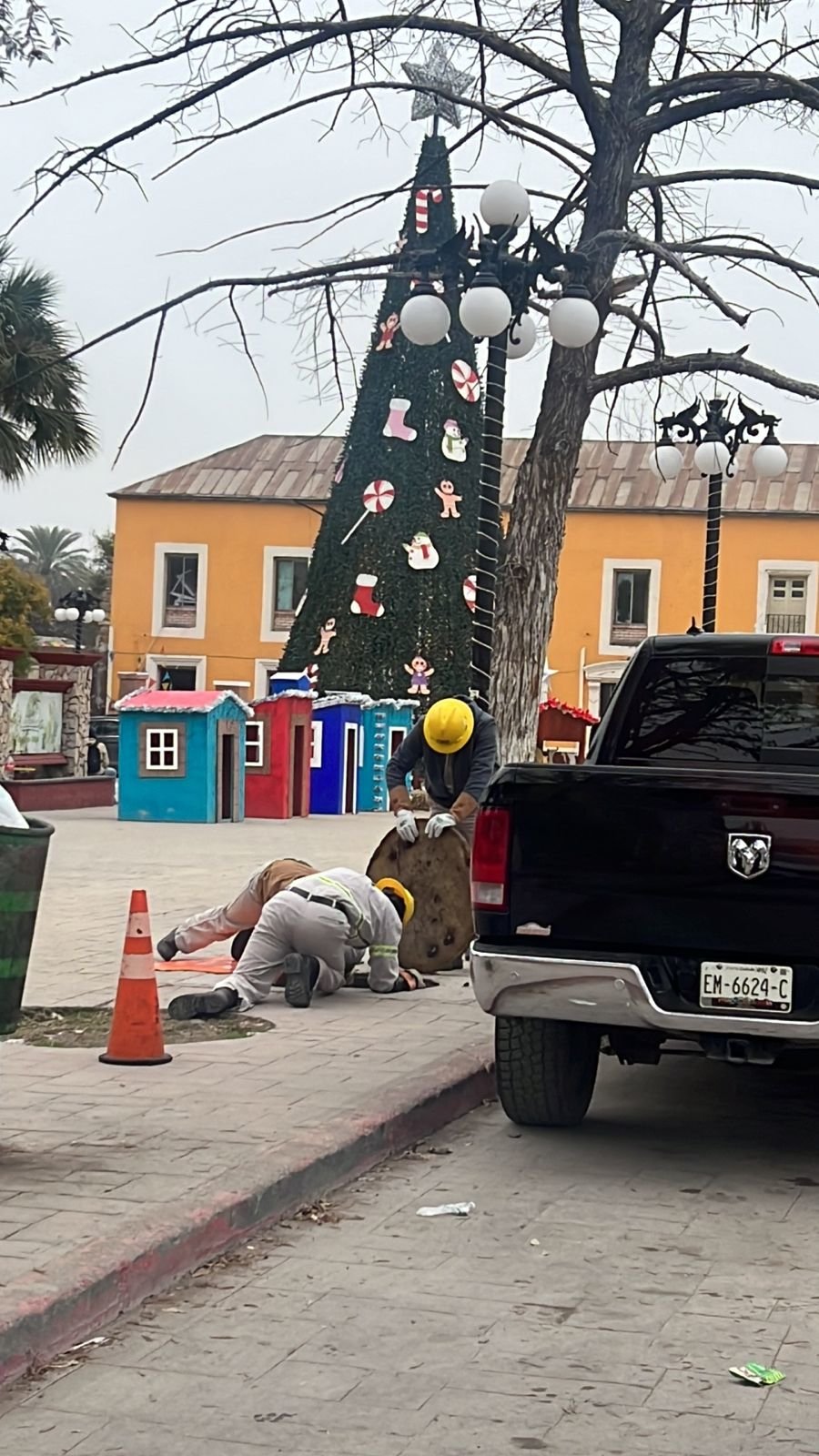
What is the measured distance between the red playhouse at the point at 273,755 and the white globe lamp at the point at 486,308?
15.1m

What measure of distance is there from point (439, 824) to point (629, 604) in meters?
41.8

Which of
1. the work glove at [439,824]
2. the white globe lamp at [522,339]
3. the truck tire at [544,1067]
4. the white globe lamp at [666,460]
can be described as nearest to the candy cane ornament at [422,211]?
the white globe lamp at [666,460]

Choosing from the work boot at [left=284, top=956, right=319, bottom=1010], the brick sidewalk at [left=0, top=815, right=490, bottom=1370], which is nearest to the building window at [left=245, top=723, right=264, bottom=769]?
the brick sidewalk at [left=0, top=815, right=490, bottom=1370]

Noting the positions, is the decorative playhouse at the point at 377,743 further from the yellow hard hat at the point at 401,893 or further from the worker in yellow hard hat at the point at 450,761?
the yellow hard hat at the point at 401,893

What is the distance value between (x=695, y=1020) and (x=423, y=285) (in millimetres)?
8008

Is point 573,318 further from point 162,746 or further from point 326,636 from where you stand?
point 326,636

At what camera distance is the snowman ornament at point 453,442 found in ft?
113

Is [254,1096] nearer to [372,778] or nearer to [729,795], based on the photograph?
[729,795]

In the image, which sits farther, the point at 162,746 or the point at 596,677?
the point at 596,677

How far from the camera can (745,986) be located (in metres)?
6.45

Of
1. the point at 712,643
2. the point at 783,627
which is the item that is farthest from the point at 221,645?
the point at 712,643

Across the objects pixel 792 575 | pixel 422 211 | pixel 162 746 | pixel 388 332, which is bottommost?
pixel 162 746

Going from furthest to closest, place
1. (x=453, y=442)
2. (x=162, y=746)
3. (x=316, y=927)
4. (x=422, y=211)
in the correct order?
(x=453, y=442), (x=422, y=211), (x=162, y=746), (x=316, y=927)

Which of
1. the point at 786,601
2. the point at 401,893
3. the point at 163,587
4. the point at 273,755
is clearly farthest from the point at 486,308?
the point at 163,587
